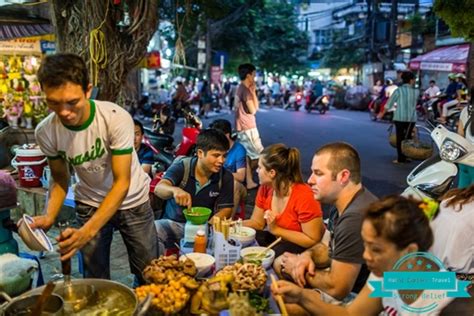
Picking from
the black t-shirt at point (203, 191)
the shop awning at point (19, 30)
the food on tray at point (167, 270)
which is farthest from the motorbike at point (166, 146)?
the food on tray at point (167, 270)

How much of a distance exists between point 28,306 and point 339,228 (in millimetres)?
1519

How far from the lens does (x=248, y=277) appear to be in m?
1.98

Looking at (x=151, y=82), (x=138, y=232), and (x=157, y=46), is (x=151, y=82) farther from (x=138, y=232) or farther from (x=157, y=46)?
(x=138, y=232)

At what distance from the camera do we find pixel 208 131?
338cm

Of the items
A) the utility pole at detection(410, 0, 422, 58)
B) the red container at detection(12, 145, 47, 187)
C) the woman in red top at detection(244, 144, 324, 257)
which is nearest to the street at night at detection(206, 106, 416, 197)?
the woman in red top at detection(244, 144, 324, 257)

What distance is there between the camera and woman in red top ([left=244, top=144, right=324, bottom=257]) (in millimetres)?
2979

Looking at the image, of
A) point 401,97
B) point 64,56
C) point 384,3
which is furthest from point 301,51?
point 64,56

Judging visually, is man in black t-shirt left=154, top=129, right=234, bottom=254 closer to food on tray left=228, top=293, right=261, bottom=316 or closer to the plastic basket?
the plastic basket

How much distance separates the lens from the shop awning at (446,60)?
15.5 m

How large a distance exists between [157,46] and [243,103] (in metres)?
18.9

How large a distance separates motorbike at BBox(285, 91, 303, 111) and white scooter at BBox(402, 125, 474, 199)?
61.2ft

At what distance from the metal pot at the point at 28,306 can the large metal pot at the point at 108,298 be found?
0.13 ft

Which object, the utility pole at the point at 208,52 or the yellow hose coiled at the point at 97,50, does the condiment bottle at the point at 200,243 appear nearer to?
the yellow hose coiled at the point at 97,50

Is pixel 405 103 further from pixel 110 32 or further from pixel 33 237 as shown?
pixel 33 237
